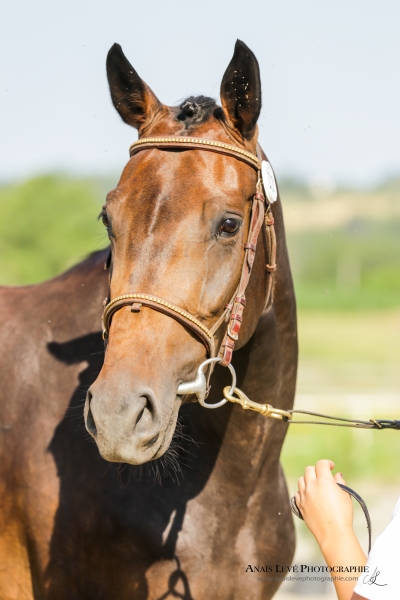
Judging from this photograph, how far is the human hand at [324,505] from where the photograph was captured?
2416 mm

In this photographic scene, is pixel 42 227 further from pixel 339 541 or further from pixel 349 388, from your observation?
pixel 339 541

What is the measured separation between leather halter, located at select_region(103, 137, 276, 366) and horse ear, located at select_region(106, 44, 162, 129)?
0.24m

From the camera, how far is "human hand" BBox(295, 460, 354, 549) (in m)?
2.42

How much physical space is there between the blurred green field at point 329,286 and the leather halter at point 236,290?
0.79 metres

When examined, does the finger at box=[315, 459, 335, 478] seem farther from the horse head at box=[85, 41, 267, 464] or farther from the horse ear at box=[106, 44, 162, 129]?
the horse ear at box=[106, 44, 162, 129]

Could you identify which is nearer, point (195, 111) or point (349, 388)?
point (195, 111)

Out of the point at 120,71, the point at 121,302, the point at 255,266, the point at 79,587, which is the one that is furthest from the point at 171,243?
the point at 79,587

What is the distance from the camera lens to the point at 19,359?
3982 mm

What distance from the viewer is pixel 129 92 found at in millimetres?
3377

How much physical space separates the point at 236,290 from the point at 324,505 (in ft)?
3.21
